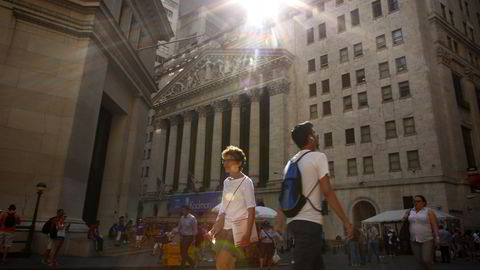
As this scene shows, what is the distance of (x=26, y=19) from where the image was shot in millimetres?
13055

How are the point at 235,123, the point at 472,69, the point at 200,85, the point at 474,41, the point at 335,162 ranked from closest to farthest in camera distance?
the point at 335,162
the point at 472,69
the point at 474,41
the point at 235,123
the point at 200,85

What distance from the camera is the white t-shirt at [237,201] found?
478 cm

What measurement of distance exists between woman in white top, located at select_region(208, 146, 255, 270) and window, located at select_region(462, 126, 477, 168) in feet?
124

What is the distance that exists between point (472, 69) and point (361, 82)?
48.2 feet

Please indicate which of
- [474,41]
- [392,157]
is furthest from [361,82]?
[474,41]

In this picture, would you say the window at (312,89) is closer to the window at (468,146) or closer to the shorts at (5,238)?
the window at (468,146)

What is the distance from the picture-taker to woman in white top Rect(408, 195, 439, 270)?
7000 millimetres

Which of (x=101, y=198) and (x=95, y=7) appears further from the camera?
(x=101, y=198)

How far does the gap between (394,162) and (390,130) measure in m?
3.36

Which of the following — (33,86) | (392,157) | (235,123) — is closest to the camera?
(33,86)

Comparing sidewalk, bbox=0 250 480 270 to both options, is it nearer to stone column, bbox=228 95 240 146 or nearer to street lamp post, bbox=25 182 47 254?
street lamp post, bbox=25 182 47 254

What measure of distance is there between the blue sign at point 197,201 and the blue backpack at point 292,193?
4160 cm

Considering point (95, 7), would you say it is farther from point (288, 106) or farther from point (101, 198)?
point (288, 106)

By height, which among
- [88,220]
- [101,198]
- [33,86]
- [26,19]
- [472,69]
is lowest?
[88,220]
